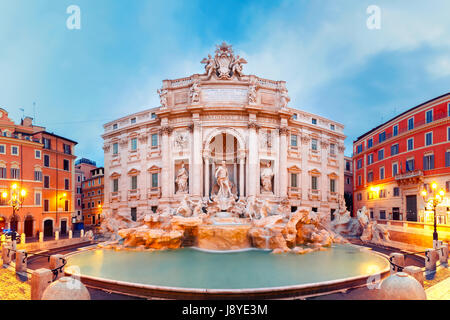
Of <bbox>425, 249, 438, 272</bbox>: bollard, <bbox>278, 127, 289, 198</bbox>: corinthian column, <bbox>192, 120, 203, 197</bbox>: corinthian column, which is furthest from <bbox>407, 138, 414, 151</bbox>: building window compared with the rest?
<bbox>192, 120, 203, 197</bbox>: corinthian column

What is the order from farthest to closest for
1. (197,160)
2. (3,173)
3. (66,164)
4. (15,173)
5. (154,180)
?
(66,164) < (15,173) < (154,180) < (3,173) < (197,160)

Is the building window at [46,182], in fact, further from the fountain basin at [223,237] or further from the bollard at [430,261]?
the bollard at [430,261]

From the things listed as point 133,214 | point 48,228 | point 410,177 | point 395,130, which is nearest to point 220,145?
point 133,214

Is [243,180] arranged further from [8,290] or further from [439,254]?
[8,290]

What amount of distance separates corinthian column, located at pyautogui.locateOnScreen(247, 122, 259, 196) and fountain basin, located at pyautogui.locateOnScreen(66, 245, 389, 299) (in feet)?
30.5

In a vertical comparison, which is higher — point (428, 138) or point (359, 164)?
point (428, 138)

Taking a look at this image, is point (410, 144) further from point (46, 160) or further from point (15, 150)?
point (15, 150)

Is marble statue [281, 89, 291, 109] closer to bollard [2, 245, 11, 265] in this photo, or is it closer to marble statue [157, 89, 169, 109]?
marble statue [157, 89, 169, 109]

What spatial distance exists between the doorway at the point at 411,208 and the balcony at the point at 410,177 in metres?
1.80

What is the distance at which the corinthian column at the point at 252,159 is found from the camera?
2364 cm

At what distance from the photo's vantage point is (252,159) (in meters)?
23.9

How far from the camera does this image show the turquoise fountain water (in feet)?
28.5

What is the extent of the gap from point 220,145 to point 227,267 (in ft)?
53.9
